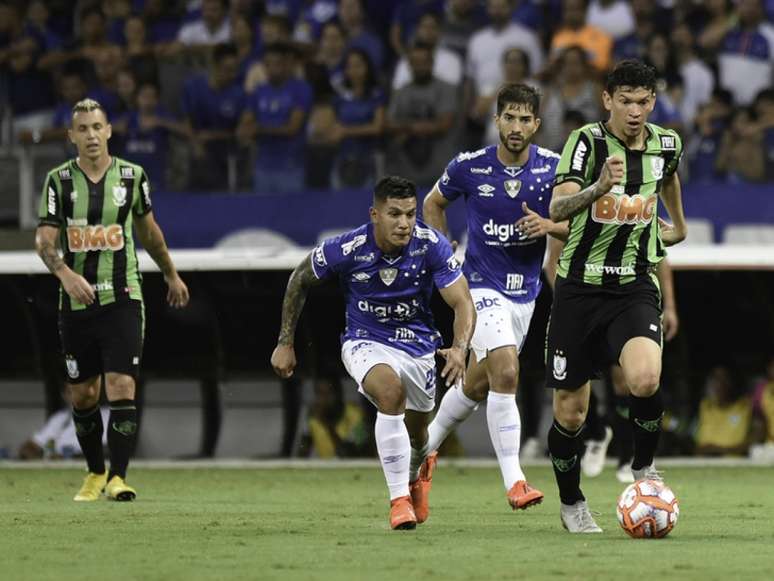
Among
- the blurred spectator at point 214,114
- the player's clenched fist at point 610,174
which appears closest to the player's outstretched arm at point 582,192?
the player's clenched fist at point 610,174

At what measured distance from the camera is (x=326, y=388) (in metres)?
16.6

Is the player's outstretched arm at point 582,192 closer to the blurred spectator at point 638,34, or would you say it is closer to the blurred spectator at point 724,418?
the blurred spectator at point 724,418

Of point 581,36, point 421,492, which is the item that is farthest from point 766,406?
point 421,492

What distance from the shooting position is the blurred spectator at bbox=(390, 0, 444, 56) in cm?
1777

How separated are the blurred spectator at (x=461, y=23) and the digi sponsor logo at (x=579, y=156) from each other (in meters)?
9.25

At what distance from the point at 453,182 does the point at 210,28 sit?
28.8ft

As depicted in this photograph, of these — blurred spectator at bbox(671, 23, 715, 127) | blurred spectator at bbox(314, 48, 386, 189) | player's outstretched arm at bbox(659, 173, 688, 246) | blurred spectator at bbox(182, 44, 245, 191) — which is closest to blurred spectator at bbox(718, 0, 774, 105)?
blurred spectator at bbox(671, 23, 715, 127)

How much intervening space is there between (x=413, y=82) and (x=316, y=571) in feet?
31.4

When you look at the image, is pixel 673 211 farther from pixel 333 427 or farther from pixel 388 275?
pixel 333 427

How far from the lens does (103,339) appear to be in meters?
11.3

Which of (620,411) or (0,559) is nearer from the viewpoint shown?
(0,559)

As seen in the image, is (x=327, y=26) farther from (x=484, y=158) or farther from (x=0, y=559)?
Answer: (x=0, y=559)

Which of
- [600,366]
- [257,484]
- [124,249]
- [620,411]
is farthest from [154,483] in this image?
[600,366]

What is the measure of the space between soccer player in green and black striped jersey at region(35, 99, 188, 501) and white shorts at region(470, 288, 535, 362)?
7.79 ft
